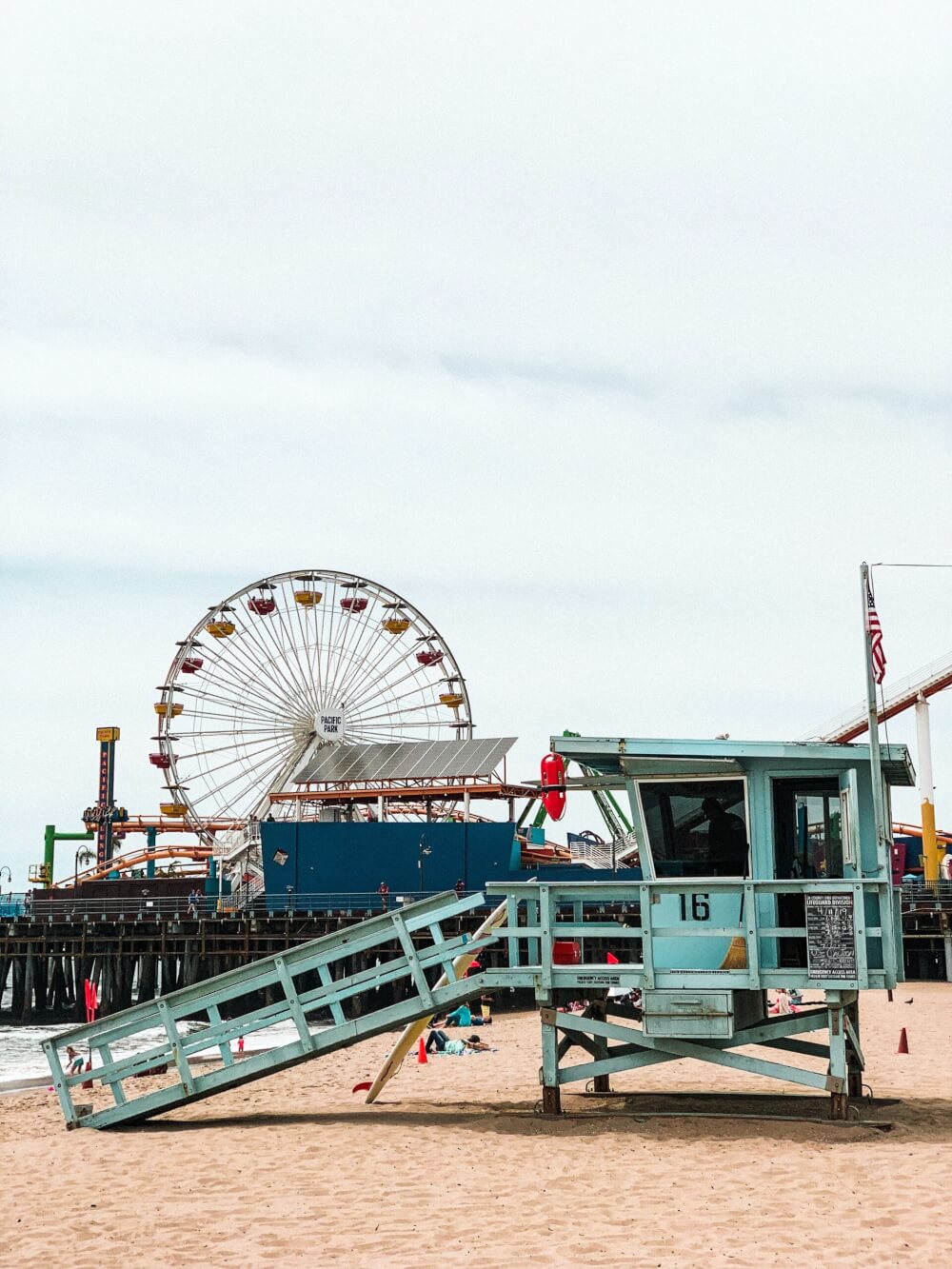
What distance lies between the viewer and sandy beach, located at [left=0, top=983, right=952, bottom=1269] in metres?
9.62

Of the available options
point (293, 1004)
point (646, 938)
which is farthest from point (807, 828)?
point (293, 1004)

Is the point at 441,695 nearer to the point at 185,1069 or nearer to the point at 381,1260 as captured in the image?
the point at 185,1069

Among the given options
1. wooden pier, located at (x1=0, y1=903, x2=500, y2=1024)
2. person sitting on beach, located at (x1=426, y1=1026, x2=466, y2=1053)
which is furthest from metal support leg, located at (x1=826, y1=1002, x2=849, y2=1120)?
wooden pier, located at (x1=0, y1=903, x2=500, y2=1024)

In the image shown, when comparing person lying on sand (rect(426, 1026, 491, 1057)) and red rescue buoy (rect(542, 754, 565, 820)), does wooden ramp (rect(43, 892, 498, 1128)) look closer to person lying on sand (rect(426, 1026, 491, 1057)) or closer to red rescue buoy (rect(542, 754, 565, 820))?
red rescue buoy (rect(542, 754, 565, 820))

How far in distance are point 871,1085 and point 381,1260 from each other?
9.90 m

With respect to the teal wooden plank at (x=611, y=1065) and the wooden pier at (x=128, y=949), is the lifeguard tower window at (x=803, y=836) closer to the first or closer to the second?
the teal wooden plank at (x=611, y=1065)

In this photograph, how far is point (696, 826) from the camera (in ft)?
48.2

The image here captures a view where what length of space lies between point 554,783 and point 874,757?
329cm

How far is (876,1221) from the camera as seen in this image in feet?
32.6

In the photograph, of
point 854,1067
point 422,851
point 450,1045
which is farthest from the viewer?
point 422,851

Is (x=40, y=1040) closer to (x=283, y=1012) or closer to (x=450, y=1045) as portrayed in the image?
(x=450, y=1045)

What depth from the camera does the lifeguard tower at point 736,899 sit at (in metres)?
13.9

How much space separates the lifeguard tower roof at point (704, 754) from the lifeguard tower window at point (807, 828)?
27cm

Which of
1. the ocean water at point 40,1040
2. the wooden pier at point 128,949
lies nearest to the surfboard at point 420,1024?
the ocean water at point 40,1040
